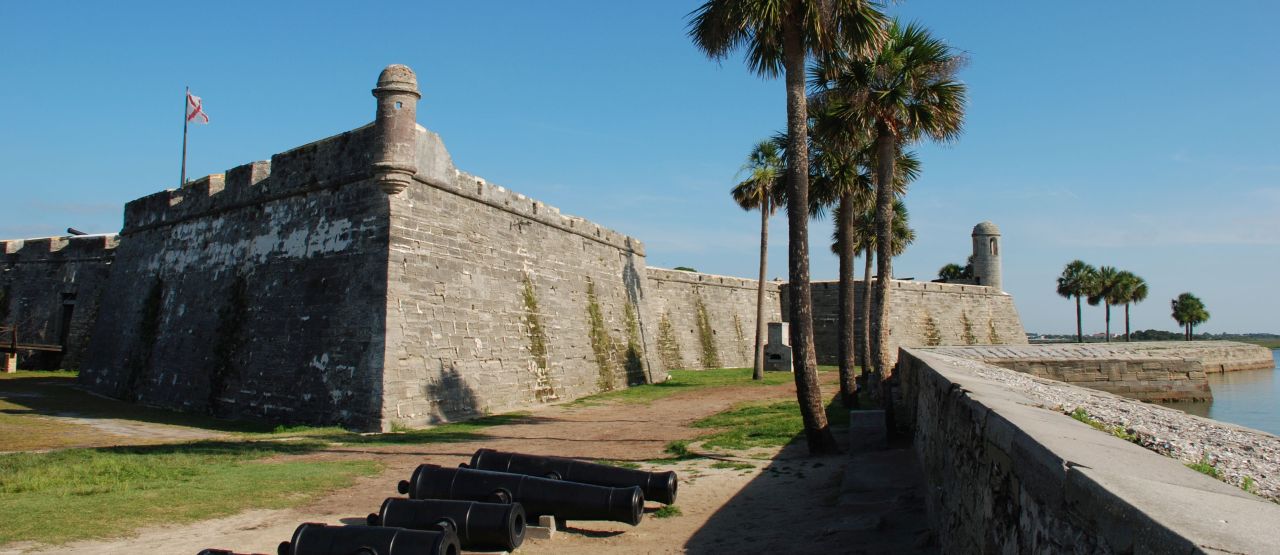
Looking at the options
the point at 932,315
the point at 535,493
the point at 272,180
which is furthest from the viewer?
the point at 932,315

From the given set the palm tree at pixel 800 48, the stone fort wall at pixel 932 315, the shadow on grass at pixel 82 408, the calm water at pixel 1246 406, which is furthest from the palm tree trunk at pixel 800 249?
the stone fort wall at pixel 932 315

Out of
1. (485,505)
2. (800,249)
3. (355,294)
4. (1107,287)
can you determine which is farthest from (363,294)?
(1107,287)

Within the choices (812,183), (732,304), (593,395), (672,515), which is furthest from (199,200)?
(732,304)

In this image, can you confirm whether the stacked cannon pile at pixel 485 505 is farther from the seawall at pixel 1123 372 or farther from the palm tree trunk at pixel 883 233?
the seawall at pixel 1123 372

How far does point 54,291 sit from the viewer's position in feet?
87.5

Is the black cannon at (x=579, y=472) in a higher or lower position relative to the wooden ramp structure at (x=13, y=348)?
lower

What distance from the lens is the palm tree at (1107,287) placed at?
5591cm

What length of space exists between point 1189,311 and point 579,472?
74.2 metres

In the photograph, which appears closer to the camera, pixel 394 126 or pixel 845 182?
pixel 394 126

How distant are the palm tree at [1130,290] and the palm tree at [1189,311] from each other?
11.5m

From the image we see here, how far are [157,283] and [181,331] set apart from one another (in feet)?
9.31

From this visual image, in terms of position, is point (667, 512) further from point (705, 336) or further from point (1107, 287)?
point (1107, 287)

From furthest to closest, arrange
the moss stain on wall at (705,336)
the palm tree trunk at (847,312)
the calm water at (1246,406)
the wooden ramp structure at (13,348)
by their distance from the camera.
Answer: the moss stain on wall at (705,336) → the wooden ramp structure at (13,348) → the palm tree trunk at (847,312) → the calm water at (1246,406)

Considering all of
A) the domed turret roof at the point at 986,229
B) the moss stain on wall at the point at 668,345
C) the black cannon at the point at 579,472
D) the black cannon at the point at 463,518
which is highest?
the domed turret roof at the point at 986,229
